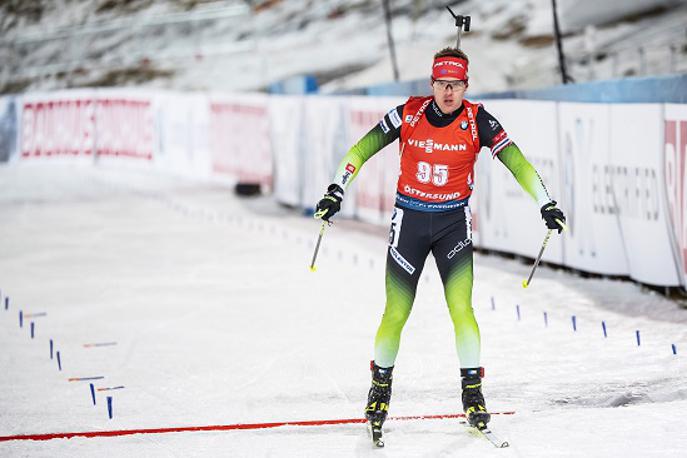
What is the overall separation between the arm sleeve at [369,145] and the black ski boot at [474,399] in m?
1.23

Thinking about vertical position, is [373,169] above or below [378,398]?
above

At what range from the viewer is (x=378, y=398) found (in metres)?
6.64

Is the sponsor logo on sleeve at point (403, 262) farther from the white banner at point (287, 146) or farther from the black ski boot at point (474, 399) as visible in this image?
the white banner at point (287, 146)

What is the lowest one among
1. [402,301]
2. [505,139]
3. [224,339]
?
[224,339]

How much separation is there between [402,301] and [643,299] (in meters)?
5.13

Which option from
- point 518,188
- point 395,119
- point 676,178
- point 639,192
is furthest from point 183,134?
point 395,119

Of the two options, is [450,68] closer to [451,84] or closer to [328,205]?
[451,84]

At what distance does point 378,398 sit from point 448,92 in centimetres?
170

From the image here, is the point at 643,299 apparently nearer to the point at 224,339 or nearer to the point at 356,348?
the point at 356,348

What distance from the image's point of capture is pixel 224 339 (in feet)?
33.4

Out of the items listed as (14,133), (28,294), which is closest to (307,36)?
(14,133)

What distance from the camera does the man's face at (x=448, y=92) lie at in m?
6.47

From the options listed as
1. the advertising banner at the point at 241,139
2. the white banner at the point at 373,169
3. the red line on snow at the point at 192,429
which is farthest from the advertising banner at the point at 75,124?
the red line on snow at the point at 192,429

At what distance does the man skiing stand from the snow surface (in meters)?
0.45
